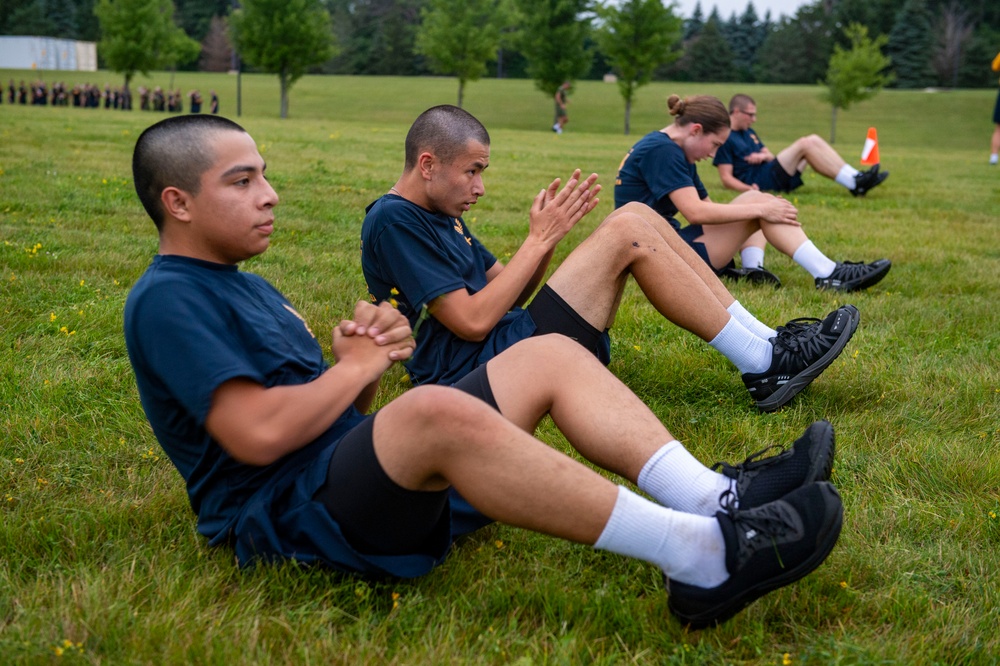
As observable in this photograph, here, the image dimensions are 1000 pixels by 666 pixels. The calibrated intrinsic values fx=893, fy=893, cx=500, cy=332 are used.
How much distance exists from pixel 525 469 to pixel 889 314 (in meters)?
4.68

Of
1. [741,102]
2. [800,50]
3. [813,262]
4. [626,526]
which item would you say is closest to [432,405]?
[626,526]

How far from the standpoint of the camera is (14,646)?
2176mm

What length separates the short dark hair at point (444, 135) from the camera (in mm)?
3633

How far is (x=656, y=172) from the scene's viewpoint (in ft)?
19.9

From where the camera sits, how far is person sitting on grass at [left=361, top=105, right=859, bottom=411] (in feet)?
11.6

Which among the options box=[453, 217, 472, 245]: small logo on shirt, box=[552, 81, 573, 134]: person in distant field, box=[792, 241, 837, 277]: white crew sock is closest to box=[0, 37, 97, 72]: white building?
box=[552, 81, 573, 134]: person in distant field

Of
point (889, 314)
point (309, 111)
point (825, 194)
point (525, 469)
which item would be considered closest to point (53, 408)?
point (525, 469)

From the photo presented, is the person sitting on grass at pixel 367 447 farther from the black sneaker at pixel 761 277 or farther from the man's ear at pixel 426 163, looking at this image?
the black sneaker at pixel 761 277

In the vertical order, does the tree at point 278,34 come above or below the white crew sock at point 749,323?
above

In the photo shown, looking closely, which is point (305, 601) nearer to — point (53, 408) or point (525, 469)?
point (525, 469)

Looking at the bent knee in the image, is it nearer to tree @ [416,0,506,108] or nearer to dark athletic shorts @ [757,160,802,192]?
dark athletic shorts @ [757,160,802,192]

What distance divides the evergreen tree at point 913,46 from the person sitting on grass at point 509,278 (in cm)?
7949

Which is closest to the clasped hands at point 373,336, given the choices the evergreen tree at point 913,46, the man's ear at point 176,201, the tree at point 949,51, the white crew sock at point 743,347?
the man's ear at point 176,201

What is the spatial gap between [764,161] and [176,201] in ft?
33.0
